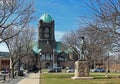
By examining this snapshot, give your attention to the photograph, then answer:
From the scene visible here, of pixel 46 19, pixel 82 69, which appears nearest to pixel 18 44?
pixel 82 69

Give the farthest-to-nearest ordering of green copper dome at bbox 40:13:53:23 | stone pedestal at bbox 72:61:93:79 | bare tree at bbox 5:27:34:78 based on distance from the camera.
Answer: green copper dome at bbox 40:13:53:23 → bare tree at bbox 5:27:34:78 → stone pedestal at bbox 72:61:93:79

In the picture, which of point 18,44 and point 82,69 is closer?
point 82,69

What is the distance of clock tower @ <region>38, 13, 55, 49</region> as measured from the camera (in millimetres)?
163587

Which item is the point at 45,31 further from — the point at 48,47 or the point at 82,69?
the point at 82,69

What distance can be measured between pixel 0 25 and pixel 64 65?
417 feet

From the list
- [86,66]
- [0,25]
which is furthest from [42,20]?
[0,25]

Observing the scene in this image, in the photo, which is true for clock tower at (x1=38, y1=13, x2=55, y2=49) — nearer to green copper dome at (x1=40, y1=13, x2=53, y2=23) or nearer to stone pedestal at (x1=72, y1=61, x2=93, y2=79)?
green copper dome at (x1=40, y1=13, x2=53, y2=23)

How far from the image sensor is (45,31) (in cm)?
16538

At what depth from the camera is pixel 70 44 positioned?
295ft

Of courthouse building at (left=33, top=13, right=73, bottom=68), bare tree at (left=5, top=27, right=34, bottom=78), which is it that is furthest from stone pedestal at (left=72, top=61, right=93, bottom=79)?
courthouse building at (left=33, top=13, right=73, bottom=68)

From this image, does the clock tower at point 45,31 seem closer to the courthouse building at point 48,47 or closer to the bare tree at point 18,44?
the courthouse building at point 48,47

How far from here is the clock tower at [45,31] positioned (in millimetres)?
163587

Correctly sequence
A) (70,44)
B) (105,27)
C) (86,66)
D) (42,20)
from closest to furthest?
(105,27), (86,66), (70,44), (42,20)

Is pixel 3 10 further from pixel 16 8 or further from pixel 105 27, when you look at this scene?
pixel 105 27
